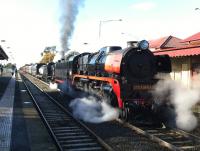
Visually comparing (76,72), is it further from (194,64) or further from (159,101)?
(159,101)

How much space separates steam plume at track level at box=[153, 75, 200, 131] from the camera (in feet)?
43.8

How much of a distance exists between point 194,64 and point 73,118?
9.72 metres

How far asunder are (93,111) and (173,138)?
19.7ft

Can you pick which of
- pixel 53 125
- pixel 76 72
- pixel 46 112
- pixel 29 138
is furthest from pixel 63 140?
pixel 76 72

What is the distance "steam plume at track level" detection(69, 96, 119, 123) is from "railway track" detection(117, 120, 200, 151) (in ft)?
4.88

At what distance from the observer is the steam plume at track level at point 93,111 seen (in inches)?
559

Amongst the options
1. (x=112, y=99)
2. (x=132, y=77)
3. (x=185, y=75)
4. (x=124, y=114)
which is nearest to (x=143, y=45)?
(x=132, y=77)

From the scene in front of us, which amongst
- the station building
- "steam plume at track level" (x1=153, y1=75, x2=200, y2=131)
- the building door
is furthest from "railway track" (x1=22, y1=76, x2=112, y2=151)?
the building door

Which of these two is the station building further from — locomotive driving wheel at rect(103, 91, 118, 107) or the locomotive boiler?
locomotive driving wheel at rect(103, 91, 118, 107)

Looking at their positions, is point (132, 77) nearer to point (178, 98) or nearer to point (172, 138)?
point (178, 98)

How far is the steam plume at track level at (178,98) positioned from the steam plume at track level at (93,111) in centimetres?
183

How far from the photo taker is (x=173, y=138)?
1080 centimetres

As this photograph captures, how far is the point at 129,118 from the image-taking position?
13352 mm

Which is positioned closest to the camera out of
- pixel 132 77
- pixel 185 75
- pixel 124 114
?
pixel 124 114
